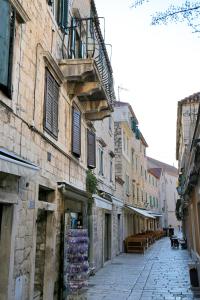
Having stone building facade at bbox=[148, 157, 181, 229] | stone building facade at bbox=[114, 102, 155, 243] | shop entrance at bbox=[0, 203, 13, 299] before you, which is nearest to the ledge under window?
shop entrance at bbox=[0, 203, 13, 299]

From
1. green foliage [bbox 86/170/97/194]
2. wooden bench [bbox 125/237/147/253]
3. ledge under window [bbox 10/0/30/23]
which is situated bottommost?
wooden bench [bbox 125/237/147/253]

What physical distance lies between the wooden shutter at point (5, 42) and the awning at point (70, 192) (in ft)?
12.0

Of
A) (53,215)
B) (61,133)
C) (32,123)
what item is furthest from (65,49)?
(53,215)

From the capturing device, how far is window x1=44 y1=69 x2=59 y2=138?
773 cm

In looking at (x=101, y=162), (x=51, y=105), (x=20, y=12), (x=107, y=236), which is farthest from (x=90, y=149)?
(x=20, y=12)

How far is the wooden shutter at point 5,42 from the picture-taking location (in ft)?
17.0

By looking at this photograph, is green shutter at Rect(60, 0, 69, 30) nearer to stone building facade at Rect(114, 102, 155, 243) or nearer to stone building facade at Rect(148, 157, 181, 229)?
stone building facade at Rect(114, 102, 155, 243)

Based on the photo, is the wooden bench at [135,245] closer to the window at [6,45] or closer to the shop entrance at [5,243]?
the shop entrance at [5,243]

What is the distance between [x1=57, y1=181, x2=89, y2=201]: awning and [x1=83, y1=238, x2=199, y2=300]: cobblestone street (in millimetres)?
2814

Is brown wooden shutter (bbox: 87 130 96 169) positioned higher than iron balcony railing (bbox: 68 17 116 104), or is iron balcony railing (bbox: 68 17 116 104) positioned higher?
iron balcony railing (bbox: 68 17 116 104)

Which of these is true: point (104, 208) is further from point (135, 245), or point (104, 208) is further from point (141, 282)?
point (135, 245)

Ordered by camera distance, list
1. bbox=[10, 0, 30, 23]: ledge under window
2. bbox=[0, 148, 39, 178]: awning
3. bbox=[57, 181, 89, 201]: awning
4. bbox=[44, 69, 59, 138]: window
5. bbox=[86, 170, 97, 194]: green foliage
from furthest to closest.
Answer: bbox=[86, 170, 97, 194]: green foliage, bbox=[57, 181, 89, 201]: awning, bbox=[44, 69, 59, 138]: window, bbox=[10, 0, 30, 23]: ledge under window, bbox=[0, 148, 39, 178]: awning

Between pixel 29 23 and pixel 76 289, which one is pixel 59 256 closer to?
pixel 76 289

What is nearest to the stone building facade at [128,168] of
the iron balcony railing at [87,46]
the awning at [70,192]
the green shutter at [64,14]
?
the iron balcony railing at [87,46]
